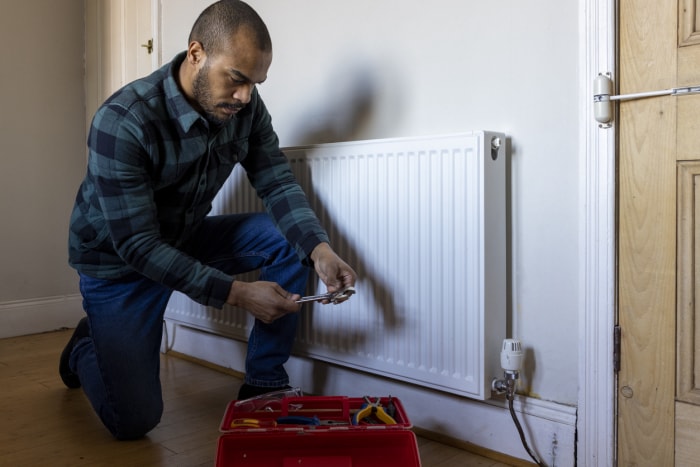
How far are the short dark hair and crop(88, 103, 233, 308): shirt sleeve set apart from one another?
0.22 m

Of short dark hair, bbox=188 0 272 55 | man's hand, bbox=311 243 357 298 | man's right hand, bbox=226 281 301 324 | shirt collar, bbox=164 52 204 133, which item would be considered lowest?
man's right hand, bbox=226 281 301 324

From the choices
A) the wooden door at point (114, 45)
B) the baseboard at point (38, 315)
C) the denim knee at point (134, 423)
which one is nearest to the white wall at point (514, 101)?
the denim knee at point (134, 423)

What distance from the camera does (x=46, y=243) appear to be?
2.54m

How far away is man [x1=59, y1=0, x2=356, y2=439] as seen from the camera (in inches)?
48.6

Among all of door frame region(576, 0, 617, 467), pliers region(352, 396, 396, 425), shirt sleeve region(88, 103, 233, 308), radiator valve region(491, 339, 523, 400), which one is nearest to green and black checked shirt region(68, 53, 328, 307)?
shirt sleeve region(88, 103, 233, 308)

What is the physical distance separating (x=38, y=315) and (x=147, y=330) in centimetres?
131

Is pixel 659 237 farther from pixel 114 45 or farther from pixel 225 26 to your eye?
pixel 114 45

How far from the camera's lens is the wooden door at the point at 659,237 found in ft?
3.47

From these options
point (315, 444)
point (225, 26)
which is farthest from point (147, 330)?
point (225, 26)

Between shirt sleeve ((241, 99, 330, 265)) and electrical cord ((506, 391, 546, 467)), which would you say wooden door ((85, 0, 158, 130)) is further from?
electrical cord ((506, 391, 546, 467))

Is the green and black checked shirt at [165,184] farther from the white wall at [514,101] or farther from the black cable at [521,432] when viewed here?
the black cable at [521,432]

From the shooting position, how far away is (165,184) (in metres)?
1.35

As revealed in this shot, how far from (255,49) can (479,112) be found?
1.56ft

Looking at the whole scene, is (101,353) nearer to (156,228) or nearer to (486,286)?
(156,228)
